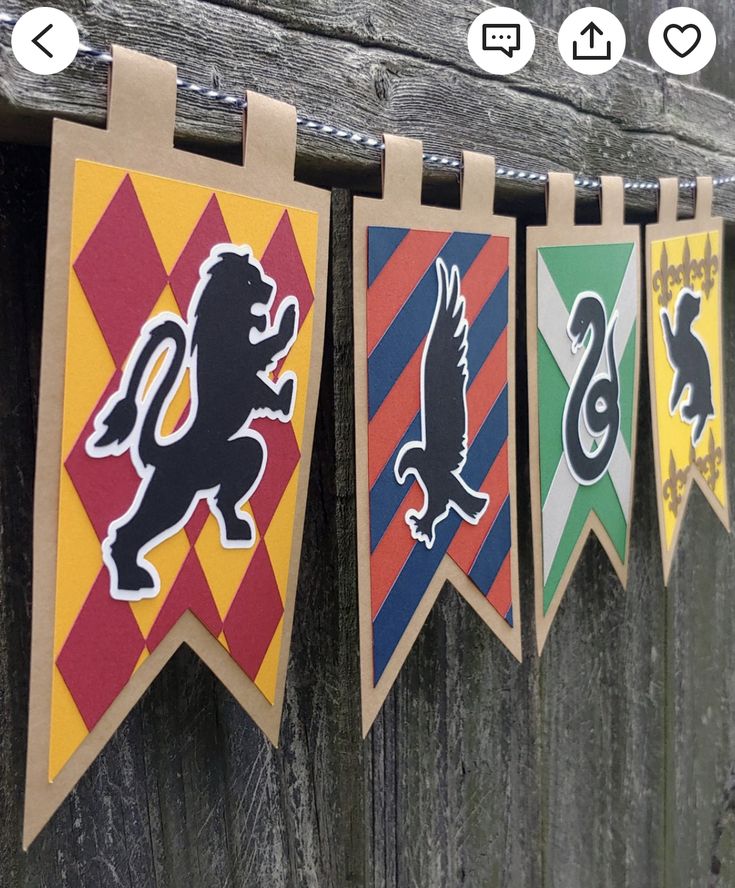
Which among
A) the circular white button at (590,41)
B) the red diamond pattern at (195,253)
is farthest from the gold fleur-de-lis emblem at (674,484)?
the red diamond pattern at (195,253)

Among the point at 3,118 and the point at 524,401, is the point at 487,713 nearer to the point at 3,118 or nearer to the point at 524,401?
the point at 524,401

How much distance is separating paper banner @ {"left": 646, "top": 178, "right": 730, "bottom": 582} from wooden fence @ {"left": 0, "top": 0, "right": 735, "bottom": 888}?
78 millimetres

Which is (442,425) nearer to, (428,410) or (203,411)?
(428,410)

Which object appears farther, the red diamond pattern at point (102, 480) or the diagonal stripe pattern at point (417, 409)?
the diagonal stripe pattern at point (417, 409)

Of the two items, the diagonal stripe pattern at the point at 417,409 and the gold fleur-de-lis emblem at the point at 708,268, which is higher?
the gold fleur-de-lis emblem at the point at 708,268

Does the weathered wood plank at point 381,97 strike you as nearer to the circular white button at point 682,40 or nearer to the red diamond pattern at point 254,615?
the circular white button at point 682,40

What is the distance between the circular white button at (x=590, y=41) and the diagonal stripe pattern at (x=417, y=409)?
12.5 inches

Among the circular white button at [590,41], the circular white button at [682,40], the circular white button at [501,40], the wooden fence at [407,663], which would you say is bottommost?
the wooden fence at [407,663]

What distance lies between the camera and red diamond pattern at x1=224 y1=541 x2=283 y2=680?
0.63m

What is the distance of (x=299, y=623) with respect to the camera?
819mm

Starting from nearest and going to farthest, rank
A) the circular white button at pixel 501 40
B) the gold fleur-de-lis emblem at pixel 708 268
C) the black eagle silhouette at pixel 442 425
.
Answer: the black eagle silhouette at pixel 442 425 < the circular white button at pixel 501 40 < the gold fleur-de-lis emblem at pixel 708 268

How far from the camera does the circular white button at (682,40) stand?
1124mm

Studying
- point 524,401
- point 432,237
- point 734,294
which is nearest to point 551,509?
point 524,401

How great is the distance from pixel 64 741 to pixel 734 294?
4.08 ft
